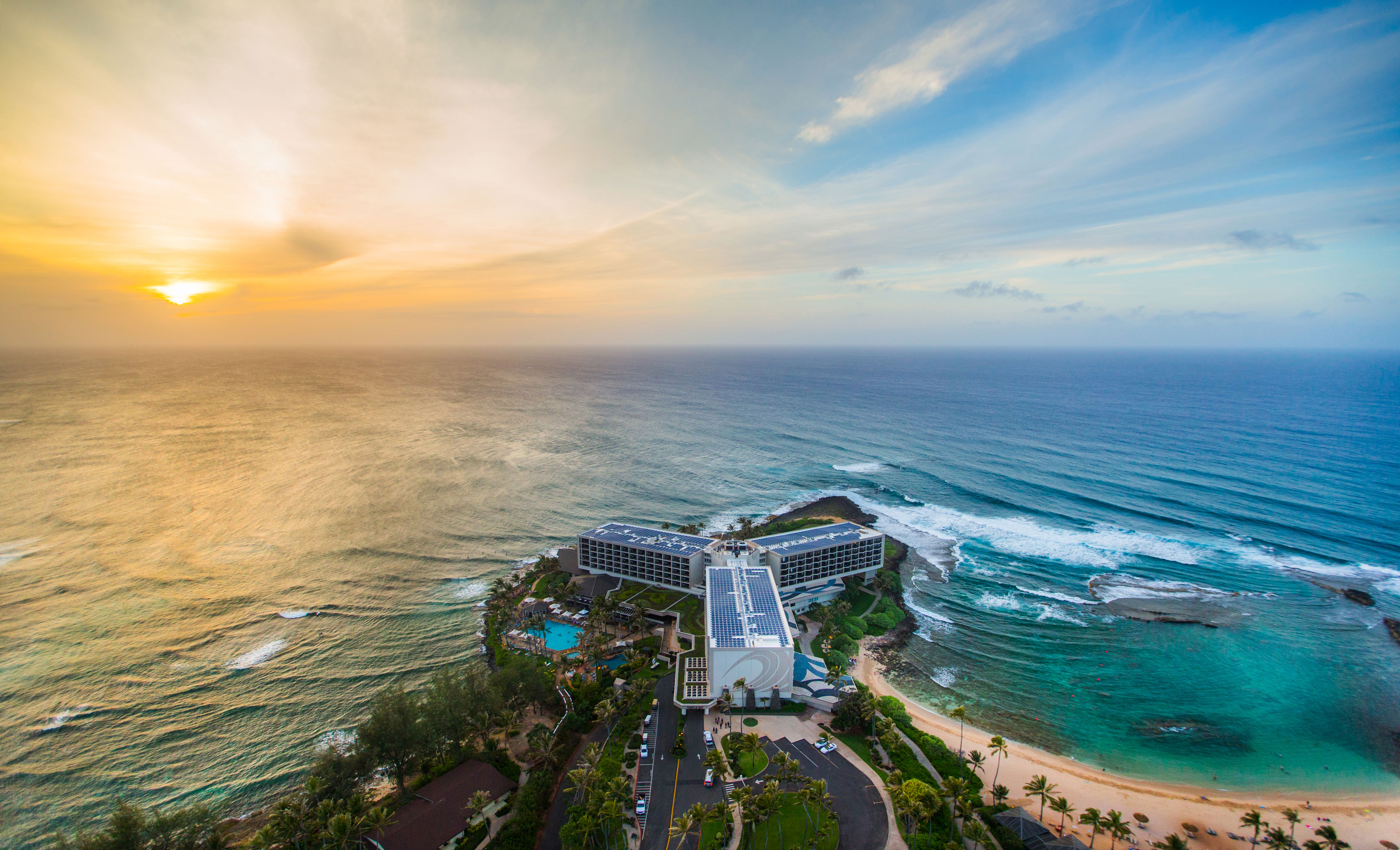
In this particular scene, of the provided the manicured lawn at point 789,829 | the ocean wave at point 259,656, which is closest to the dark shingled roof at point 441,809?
the manicured lawn at point 789,829

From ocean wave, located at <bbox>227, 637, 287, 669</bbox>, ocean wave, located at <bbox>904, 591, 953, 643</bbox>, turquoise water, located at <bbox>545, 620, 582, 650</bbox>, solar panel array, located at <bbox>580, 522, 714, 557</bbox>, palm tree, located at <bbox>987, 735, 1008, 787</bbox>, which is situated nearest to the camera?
palm tree, located at <bbox>987, 735, 1008, 787</bbox>

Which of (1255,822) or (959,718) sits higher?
(1255,822)

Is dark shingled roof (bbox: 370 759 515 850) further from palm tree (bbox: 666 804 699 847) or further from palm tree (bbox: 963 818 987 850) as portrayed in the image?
palm tree (bbox: 963 818 987 850)

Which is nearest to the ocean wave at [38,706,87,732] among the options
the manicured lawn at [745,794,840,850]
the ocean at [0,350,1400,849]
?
the ocean at [0,350,1400,849]

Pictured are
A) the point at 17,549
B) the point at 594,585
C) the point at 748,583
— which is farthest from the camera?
the point at 17,549

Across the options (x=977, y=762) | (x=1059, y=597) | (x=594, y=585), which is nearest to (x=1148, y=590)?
(x=1059, y=597)

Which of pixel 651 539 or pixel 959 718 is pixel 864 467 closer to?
pixel 651 539

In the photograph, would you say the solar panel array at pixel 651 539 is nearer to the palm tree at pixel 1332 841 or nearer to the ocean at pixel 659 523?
the ocean at pixel 659 523
